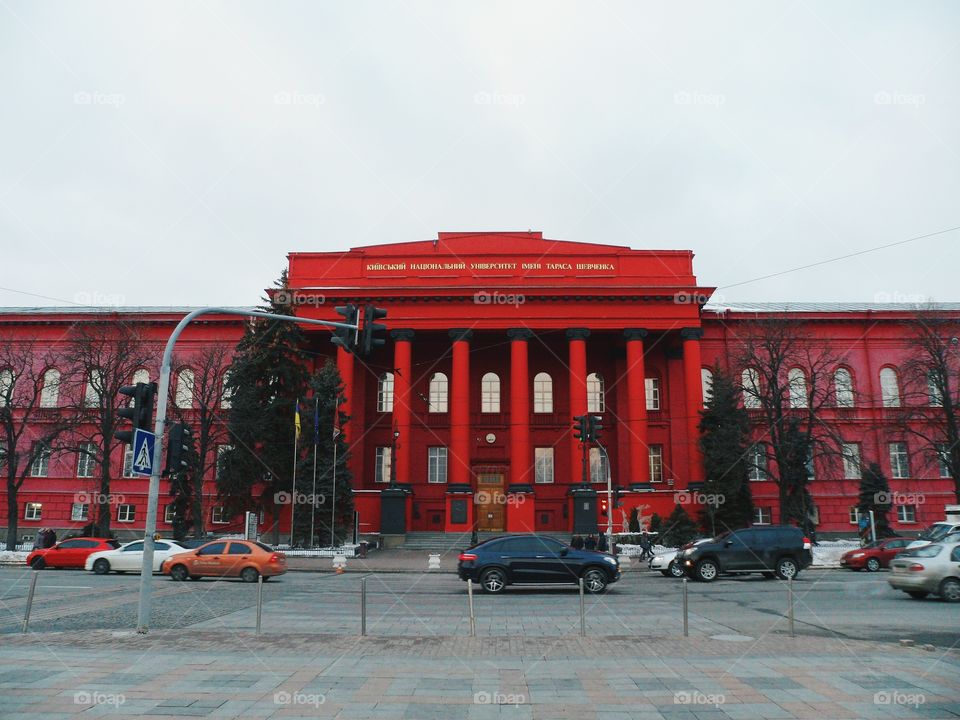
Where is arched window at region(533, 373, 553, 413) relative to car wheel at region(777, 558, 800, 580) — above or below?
above

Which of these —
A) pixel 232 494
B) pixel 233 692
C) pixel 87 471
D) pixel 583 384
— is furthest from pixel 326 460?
pixel 233 692

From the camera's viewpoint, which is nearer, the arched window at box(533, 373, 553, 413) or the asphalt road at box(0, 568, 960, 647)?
the asphalt road at box(0, 568, 960, 647)

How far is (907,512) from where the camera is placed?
147 feet

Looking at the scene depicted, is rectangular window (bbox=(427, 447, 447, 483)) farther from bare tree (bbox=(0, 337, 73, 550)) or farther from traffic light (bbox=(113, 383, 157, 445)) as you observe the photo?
traffic light (bbox=(113, 383, 157, 445))

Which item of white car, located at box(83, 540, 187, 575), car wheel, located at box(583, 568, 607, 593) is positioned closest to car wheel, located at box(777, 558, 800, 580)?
car wheel, located at box(583, 568, 607, 593)

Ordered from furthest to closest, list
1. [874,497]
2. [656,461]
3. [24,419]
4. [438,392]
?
1. [438,392]
2. [656,461]
3. [874,497]
4. [24,419]

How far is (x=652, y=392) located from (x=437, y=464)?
15.2 meters

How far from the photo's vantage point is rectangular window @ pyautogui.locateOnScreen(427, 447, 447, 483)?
46.6 metres

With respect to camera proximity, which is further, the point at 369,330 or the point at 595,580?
the point at 595,580

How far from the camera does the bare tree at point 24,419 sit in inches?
1457

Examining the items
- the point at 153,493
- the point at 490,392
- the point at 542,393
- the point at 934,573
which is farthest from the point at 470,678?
the point at 542,393

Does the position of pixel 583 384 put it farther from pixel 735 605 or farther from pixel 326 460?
pixel 735 605

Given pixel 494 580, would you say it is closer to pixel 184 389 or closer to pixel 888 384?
pixel 184 389

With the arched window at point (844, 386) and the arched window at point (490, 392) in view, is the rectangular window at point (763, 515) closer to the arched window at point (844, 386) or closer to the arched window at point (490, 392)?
→ the arched window at point (844, 386)
